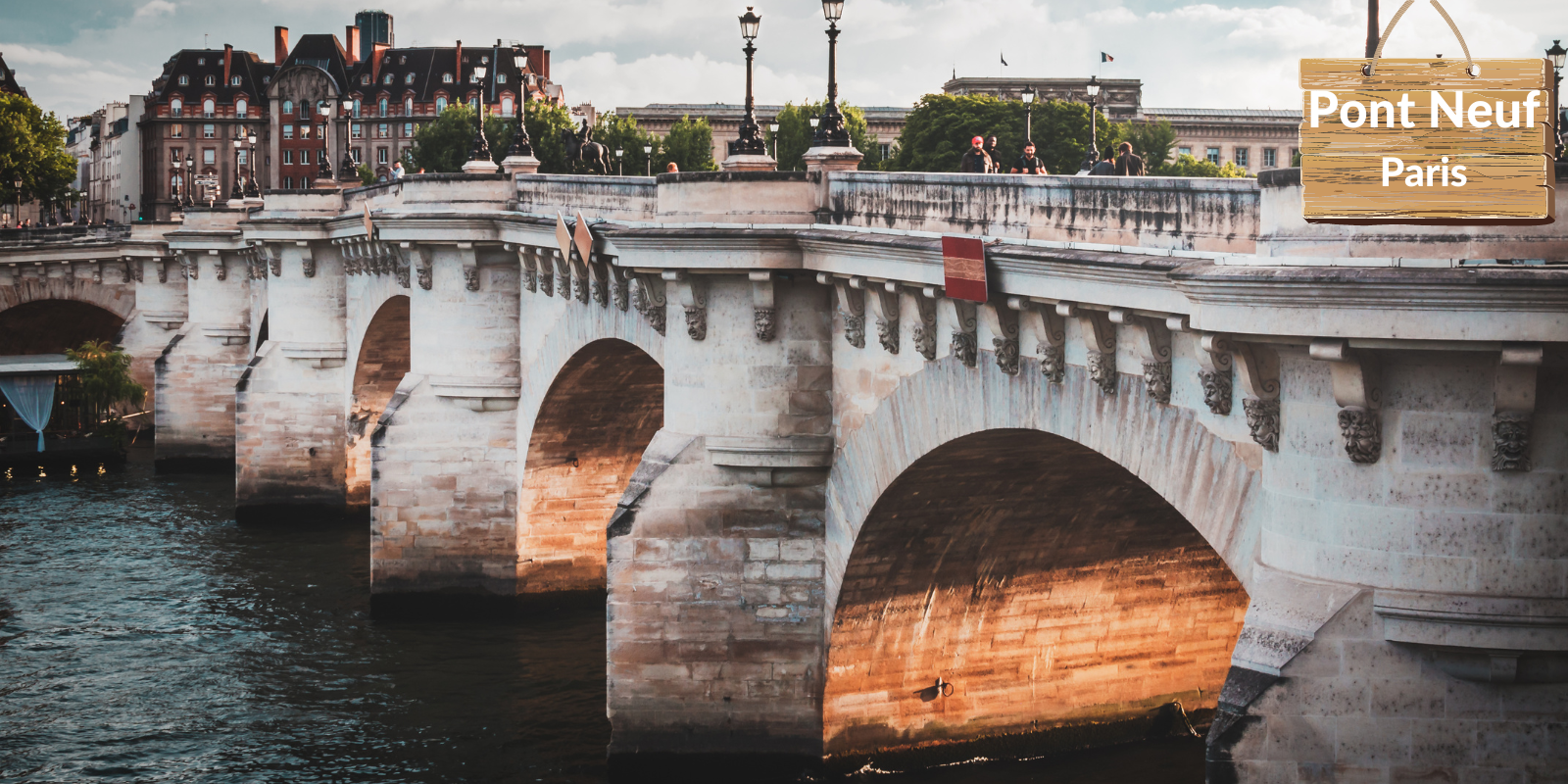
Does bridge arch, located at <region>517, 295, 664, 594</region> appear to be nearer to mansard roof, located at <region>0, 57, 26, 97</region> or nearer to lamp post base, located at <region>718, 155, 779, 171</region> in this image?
lamp post base, located at <region>718, 155, 779, 171</region>

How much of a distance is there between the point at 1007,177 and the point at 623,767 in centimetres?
932

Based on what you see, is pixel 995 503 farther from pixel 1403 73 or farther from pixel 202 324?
pixel 202 324

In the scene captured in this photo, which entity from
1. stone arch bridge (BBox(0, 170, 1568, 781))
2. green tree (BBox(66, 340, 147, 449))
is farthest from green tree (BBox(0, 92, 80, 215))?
stone arch bridge (BBox(0, 170, 1568, 781))

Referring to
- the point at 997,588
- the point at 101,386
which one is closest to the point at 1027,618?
the point at 997,588

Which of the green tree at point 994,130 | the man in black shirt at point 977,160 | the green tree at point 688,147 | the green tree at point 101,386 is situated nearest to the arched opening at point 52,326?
the green tree at point 101,386

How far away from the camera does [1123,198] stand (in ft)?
40.1

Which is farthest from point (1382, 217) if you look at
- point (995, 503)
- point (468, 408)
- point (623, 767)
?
point (468, 408)

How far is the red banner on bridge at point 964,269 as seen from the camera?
44.1ft

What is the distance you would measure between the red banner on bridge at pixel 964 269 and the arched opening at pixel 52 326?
198 ft

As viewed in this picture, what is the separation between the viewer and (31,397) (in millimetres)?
54688

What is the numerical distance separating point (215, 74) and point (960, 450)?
127467 millimetres

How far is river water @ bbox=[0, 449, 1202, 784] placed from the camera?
21.8 metres

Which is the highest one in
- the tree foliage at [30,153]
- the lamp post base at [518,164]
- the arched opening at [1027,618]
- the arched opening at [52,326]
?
the tree foliage at [30,153]

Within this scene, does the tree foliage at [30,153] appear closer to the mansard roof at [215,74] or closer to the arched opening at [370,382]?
the mansard roof at [215,74]
